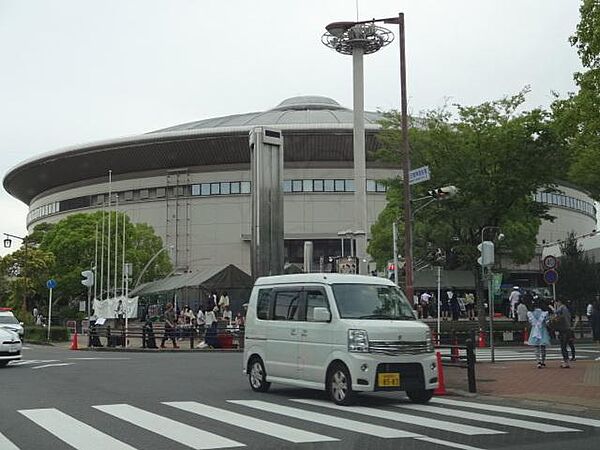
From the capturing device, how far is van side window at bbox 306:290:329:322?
12492mm

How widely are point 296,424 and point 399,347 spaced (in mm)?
2663

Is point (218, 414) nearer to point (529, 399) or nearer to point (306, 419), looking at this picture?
point (306, 419)

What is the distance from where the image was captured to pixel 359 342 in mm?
11703

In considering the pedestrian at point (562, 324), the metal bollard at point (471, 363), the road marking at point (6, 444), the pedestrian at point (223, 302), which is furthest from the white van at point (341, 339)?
the pedestrian at point (223, 302)

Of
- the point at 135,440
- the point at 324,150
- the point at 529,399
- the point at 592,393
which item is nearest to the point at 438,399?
the point at 529,399

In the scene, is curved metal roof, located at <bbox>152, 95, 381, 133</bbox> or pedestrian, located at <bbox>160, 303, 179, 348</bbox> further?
curved metal roof, located at <bbox>152, 95, 381, 133</bbox>

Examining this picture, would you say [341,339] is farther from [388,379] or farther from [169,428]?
[169,428]

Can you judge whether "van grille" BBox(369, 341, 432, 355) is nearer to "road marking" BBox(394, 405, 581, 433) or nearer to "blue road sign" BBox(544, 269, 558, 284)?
"road marking" BBox(394, 405, 581, 433)

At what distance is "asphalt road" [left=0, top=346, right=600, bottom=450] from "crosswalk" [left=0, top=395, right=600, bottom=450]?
13mm

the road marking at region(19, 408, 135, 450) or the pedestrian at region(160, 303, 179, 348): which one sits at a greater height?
the pedestrian at region(160, 303, 179, 348)

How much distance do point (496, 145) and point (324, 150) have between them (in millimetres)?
40355

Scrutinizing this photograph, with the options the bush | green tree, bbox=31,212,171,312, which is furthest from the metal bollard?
green tree, bbox=31,212,171,312

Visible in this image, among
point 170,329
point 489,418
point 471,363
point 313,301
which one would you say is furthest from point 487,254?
point 170,329

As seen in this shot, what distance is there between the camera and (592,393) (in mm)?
13508
